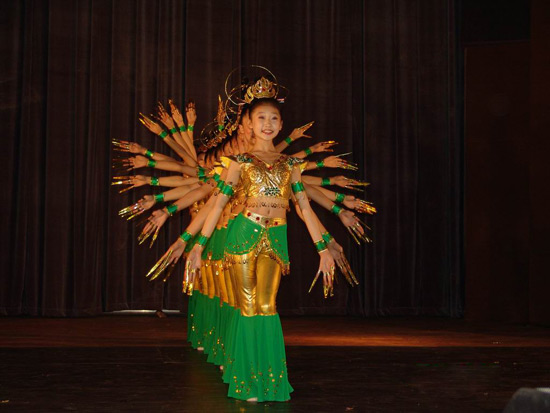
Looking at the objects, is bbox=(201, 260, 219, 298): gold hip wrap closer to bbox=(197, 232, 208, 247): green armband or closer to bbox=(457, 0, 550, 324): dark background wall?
bbox=(197, 232, 208, 247): green armband

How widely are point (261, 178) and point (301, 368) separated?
1.55m

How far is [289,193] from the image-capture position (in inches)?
176

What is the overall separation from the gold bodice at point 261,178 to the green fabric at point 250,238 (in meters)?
0.16

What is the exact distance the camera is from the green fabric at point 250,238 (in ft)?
14.3

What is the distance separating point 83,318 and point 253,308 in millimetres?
4450

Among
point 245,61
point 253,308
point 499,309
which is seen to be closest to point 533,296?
point 499,309

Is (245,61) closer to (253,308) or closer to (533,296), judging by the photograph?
(533,296)

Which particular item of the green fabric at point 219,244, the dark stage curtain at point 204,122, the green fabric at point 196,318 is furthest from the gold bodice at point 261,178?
the dark stage curtain at point 204,122

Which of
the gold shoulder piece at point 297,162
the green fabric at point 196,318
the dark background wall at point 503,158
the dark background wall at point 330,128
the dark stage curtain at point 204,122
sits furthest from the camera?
the dark stage curtain at point 204,122

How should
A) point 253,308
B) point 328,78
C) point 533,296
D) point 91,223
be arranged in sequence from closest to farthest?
point 253,308 → point 533,296 → point 91,223 → point 328,78

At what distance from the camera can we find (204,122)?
28.8 feet

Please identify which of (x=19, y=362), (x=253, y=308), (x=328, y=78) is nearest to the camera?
(x=253, y=308)

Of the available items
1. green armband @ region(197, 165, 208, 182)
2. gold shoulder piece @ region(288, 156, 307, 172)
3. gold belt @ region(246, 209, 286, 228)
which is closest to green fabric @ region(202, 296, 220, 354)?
green armband @ region(197, 165, 208, 182)

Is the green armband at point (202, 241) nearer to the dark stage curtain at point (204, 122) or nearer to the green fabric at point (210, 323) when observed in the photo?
the green fabric at point (210, 323)
